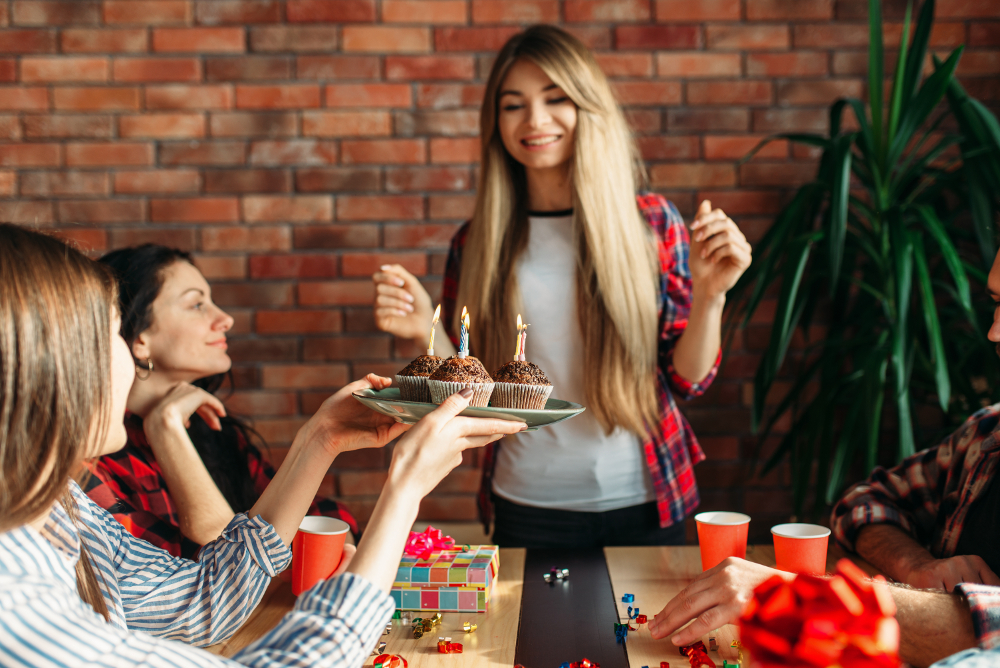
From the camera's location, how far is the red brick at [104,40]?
94.8 inches

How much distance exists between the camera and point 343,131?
242cm

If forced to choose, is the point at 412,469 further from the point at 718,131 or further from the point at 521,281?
the point at 718,131

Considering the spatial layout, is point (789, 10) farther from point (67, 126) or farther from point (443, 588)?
point (67, 126)

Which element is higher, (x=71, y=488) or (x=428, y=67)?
(x=428, y=67)

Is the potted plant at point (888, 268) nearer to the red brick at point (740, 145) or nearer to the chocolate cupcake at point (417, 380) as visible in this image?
the red brick at point (740, 145)

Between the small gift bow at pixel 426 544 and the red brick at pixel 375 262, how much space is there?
1.29m

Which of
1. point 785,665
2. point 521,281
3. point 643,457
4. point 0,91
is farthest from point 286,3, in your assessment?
point 785,665

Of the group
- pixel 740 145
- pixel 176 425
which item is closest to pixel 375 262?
pixel 176 425

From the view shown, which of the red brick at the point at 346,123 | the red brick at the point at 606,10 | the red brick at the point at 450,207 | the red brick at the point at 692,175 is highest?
the red brick at the point at 606,10

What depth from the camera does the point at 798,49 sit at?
2.36m

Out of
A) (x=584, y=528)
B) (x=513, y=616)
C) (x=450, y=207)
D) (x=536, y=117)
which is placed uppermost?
(x=536, y=117)

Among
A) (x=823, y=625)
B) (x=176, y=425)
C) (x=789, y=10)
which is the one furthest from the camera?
(x=789, y=10)

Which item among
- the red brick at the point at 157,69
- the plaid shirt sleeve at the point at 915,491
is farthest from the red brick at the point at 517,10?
the plaid shirt sleeve at the point at 915,491

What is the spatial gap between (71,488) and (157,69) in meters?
1.83
